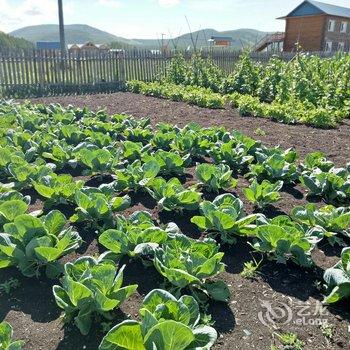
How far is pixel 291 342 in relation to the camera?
2510 millimetres

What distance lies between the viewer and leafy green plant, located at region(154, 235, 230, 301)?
276cm

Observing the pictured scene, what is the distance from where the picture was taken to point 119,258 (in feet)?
10.8

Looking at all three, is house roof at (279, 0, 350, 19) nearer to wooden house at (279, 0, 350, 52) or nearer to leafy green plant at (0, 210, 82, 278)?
wooden house at (279, 0, 350, 52)

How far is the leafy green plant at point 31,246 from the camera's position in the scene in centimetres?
299

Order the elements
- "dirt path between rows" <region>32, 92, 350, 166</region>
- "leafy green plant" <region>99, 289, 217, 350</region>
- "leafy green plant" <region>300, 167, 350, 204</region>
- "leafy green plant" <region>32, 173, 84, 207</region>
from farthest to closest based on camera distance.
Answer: "dirt path between rows" <region>32, 92, 350, 166</region> → "leafy green plant" <region>300, 167, 350, 204</region> → "leafy green plant" <region>32, 173, 84, 207</region> → "leafy green plant" <region>99, 289, 217, 350</region>

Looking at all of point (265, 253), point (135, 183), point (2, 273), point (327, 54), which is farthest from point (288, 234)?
point (327, 54)

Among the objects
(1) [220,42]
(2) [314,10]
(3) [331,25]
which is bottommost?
(1) [220,42]

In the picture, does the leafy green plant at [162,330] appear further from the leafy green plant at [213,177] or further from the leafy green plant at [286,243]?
the leafy green plant at [213,177]

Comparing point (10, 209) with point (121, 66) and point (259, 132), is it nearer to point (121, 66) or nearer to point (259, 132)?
point (259, 132)

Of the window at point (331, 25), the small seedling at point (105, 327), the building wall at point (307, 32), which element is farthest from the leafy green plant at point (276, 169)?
the window at point (331, 25)

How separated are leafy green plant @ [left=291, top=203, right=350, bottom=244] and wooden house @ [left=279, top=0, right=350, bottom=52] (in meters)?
43.9

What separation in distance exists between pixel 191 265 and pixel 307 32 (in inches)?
1906

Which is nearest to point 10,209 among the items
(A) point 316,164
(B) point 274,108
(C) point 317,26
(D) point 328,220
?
(D) point 328,220

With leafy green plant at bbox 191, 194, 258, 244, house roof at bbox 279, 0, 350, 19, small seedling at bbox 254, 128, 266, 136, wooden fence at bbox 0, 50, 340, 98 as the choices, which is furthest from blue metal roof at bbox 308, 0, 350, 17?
leafy green plant at bbox 191, 194, 258, 244
